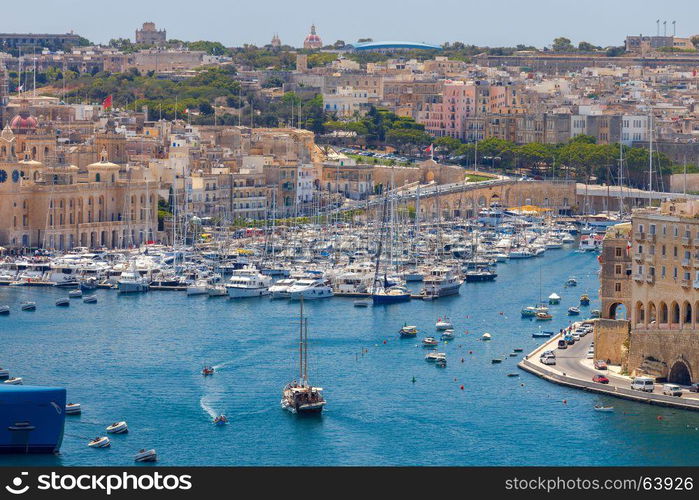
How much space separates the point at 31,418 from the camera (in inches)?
1486

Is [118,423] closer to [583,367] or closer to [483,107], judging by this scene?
[583,367]

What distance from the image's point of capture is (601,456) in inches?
1523

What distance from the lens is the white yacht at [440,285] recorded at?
59.5 metres

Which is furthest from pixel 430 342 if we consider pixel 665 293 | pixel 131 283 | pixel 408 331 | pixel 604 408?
pixel 131 283

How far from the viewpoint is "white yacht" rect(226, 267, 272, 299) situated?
59469 millimetres

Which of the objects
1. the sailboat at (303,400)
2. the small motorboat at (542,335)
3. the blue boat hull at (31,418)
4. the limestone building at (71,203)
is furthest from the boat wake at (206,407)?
the limestone building at (71,203)

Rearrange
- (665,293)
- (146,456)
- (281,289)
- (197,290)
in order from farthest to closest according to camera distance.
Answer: (197,290), (281,289), (665,293), (146,456)

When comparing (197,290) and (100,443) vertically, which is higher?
(197,290)

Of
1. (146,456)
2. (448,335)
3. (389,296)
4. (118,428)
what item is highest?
(389,296)

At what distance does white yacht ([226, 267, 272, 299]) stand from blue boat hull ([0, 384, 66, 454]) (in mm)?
21526

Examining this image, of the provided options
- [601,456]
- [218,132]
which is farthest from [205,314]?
[218,132]

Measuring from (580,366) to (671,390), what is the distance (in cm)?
→ 358

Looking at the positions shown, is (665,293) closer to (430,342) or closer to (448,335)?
(430,342)

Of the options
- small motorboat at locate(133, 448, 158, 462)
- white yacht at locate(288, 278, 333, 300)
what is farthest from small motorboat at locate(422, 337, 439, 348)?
small motorboat at locate(133, 448, 158, 462)
